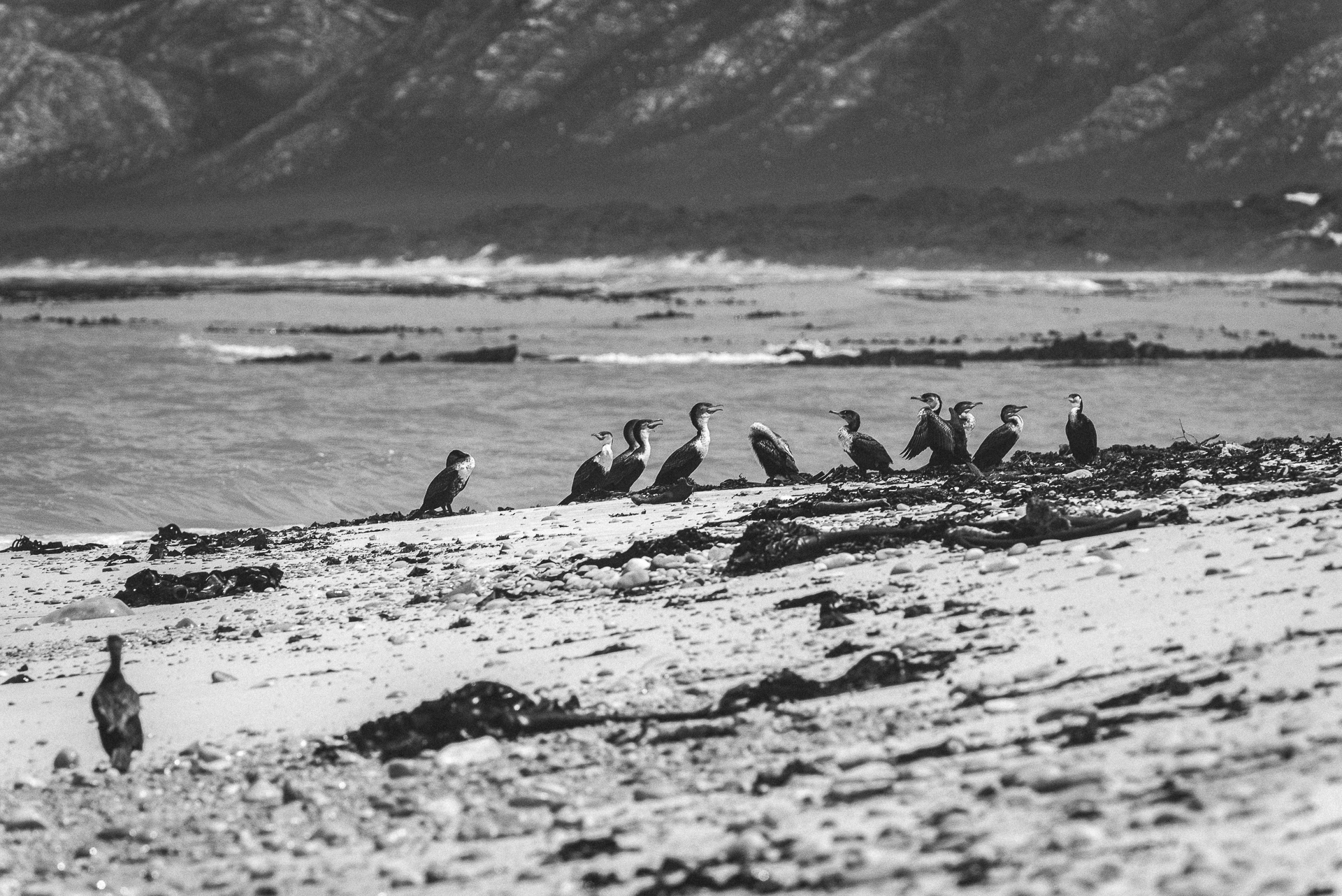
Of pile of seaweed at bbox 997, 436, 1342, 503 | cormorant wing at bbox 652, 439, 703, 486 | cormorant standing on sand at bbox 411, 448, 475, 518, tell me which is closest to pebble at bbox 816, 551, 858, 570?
pile of seaweed at bbox 997, 436, 1342, 503

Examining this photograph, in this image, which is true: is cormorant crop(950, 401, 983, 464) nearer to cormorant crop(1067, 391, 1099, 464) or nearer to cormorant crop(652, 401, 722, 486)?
cormorant crop(1067, 391, 1099, 464)

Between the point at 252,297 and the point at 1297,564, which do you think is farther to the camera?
the point at 252,297

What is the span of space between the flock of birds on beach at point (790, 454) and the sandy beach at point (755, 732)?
3.87 meters

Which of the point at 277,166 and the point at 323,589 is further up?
the point at 277,166

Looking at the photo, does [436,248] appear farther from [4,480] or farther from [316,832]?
[316,832]

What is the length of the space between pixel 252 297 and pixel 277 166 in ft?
325

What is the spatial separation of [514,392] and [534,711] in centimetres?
1899

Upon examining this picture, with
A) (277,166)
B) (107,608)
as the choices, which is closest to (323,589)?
(107,608)

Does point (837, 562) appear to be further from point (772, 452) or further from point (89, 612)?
point (772, 452)

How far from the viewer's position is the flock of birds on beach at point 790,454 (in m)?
13.8

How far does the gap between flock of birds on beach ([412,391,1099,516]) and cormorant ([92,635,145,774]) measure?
6671 millimetres

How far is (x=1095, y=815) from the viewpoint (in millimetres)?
Result: 5219

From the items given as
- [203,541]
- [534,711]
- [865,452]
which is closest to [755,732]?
[534,711]

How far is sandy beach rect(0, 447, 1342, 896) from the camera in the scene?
17.2ft
